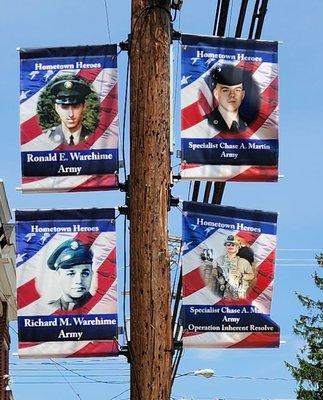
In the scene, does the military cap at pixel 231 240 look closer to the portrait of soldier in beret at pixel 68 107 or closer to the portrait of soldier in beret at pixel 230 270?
the portrait of soldier in beret at pixel 230 270

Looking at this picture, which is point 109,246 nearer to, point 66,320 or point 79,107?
point 66,320

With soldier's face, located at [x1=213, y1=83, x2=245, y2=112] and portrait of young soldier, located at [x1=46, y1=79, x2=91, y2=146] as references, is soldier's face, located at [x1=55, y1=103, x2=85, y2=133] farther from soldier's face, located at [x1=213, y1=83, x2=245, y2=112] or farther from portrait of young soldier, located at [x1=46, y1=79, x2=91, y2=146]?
soldier's face, located at [x1=213, y1=83, x2=245, y2=112]

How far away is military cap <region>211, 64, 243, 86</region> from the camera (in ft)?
28.2

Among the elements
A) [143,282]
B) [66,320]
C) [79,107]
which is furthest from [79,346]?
[79,107]

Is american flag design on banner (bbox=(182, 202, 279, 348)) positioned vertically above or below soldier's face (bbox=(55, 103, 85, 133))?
below

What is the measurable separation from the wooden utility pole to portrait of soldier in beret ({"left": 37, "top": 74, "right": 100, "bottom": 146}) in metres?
0.44

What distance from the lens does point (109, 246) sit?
8.21m

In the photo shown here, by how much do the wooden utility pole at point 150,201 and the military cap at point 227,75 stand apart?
51 cm

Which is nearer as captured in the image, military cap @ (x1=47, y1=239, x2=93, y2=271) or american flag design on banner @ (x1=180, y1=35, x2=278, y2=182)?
military cap @ (x1=47, y1=239, x2=93, y2=271)

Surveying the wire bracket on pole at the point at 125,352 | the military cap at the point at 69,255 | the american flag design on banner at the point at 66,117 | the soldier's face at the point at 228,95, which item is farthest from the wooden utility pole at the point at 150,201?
the soldier's face at the point at 228,95

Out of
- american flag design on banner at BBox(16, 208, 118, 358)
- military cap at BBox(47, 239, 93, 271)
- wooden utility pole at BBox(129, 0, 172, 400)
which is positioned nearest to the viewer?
wooden utility pole at BBox(129, 0, 172, 400)

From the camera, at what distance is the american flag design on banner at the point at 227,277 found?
8.16 meters

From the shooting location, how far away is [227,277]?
827 cm

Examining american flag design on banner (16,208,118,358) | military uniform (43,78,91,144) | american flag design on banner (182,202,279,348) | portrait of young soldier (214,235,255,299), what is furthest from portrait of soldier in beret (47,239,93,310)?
military uniform (43,78,91,144)
